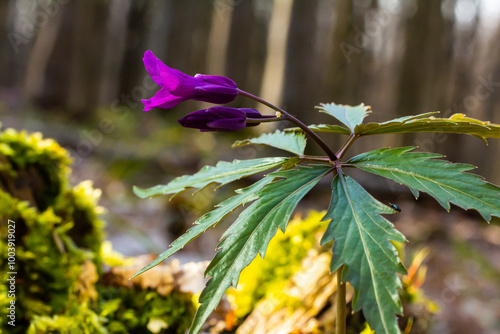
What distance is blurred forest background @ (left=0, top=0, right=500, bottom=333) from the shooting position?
6641mm

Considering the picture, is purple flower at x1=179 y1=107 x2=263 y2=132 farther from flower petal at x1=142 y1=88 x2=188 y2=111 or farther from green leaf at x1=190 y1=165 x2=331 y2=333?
green leaf at x1=190 y1=165 x2=331 y2=333

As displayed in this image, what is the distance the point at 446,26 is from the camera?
12531mm

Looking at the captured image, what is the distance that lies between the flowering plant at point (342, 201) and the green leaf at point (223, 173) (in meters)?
0.02

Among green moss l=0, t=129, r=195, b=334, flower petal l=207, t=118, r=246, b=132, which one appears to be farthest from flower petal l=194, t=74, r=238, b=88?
green moss l=0, t=129, r=195, b=334

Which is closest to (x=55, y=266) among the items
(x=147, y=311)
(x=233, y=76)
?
(x=147, y=311)

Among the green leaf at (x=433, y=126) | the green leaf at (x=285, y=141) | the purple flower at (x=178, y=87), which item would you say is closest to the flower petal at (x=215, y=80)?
the purple flower at (x=178, y=87)

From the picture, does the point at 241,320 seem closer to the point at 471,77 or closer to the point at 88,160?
the point at 88,160

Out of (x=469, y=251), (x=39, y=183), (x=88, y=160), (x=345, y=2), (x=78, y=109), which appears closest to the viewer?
(x=39, y=183)

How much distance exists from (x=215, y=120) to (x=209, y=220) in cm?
25

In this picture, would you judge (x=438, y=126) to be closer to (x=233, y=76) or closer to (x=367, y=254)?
(x=367, y=254)

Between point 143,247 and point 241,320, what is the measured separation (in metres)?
2.20

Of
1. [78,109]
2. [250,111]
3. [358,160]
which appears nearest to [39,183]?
[250,111]

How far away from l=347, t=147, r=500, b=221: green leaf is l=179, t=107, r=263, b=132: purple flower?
34cm

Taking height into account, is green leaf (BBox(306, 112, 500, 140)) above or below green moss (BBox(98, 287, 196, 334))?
above
